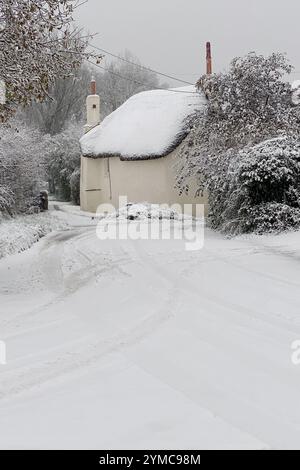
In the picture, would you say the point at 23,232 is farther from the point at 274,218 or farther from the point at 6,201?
the point at 274,218

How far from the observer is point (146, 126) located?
24.9m

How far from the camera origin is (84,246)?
13.2 meters

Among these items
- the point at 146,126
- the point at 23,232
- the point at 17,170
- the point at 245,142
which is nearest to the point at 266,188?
the point at 245,142

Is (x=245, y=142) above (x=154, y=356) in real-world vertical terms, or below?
above

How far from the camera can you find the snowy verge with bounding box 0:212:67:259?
547 inches

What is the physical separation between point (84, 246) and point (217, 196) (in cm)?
484

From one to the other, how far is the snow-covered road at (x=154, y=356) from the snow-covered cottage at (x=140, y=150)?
13258 millimetres

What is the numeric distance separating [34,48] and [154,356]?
512cm

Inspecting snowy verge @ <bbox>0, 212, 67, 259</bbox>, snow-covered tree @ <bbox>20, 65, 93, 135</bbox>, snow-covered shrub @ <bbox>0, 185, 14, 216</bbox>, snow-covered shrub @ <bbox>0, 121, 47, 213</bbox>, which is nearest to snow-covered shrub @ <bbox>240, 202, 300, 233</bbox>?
snowy verge @ <bbox>0, 212, 67, 259</bbox>

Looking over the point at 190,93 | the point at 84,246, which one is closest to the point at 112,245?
the point at 84,246

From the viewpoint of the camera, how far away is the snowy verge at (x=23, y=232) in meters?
13.9

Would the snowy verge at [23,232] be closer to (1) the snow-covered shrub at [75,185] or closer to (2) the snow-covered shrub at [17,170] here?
(2) the snow-covered shrub at [17,170]

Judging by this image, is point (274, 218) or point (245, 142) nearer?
point (274, 218)
